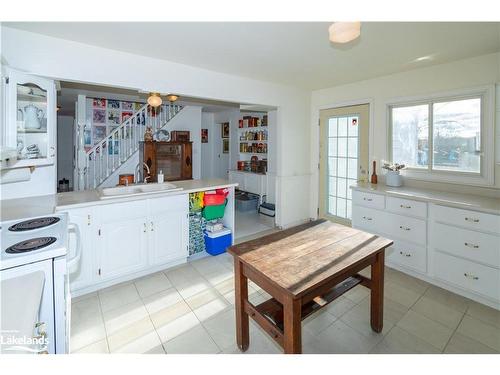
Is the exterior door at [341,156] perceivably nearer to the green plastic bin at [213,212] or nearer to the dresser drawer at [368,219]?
the dresser drawer at [368,219]

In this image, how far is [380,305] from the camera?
201 centimetres

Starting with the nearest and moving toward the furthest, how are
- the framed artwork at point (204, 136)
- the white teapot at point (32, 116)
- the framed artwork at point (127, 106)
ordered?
the white teapot at point (32, 116) → the framed artwork at point (127, 106) → the framed artwork at point (204, 136)

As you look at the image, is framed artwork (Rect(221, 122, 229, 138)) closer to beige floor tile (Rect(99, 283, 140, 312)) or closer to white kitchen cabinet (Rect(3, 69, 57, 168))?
white kitchen cabinet (Rect(3, 69, 57, 168))

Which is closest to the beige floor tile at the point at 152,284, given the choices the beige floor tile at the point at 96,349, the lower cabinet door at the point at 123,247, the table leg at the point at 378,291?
the lower cabinet door at the point at 123,247

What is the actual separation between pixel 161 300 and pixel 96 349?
0.66 meters

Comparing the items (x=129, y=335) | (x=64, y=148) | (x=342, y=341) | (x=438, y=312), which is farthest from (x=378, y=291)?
(x=64, y=148)

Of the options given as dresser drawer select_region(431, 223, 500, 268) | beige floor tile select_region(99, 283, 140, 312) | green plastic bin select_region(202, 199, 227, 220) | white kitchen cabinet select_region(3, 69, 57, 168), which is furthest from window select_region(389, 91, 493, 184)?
white kitchen cabinet select_region(3, 69, 57, 168)

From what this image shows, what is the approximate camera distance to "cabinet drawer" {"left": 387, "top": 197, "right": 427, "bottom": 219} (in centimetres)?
275

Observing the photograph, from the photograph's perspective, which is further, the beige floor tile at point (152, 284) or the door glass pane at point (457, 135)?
the door glass pane at point (457, 135)

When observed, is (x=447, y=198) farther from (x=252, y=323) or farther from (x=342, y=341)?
(x=252, y=323)

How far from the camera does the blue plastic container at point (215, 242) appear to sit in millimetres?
3408

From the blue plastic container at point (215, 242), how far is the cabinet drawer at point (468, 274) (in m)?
2.39

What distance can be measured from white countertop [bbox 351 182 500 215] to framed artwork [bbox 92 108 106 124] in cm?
529
